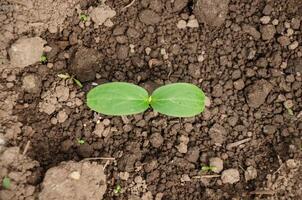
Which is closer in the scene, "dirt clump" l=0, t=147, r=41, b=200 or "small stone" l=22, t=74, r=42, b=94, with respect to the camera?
"dirt clump" l=0, t=147, r=41, b=200

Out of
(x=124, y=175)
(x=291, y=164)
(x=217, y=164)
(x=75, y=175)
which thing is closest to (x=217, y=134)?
(x=217, y=164)

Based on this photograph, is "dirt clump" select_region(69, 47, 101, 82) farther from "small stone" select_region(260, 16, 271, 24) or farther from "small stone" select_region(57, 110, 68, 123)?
"small stone" select_region(260, 16, 271, 24)

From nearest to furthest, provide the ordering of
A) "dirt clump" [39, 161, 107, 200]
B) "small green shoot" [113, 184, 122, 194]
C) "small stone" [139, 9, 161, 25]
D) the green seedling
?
"dirt clump" [39, 161, 107, 200]
"small green shoot" [113, 184, 122, 194]
the green seedling
"small stone" [139, 9, 161, 25]

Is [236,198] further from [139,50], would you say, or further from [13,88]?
[13,88]

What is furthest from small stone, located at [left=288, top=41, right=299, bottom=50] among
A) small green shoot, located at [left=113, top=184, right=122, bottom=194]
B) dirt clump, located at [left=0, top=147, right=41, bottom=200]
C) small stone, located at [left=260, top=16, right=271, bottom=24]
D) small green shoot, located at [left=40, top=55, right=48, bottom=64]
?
dirt clump, located at [left=0, top=147, right=41, bottom=200]

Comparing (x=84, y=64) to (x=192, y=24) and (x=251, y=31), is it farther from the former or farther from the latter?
(x=251, y=31)

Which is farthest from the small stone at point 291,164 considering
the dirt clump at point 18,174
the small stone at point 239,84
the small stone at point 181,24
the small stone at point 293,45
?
the dirt clump at point 18,174

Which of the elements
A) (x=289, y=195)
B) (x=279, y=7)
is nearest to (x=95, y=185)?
→ (x=289, y=195)
